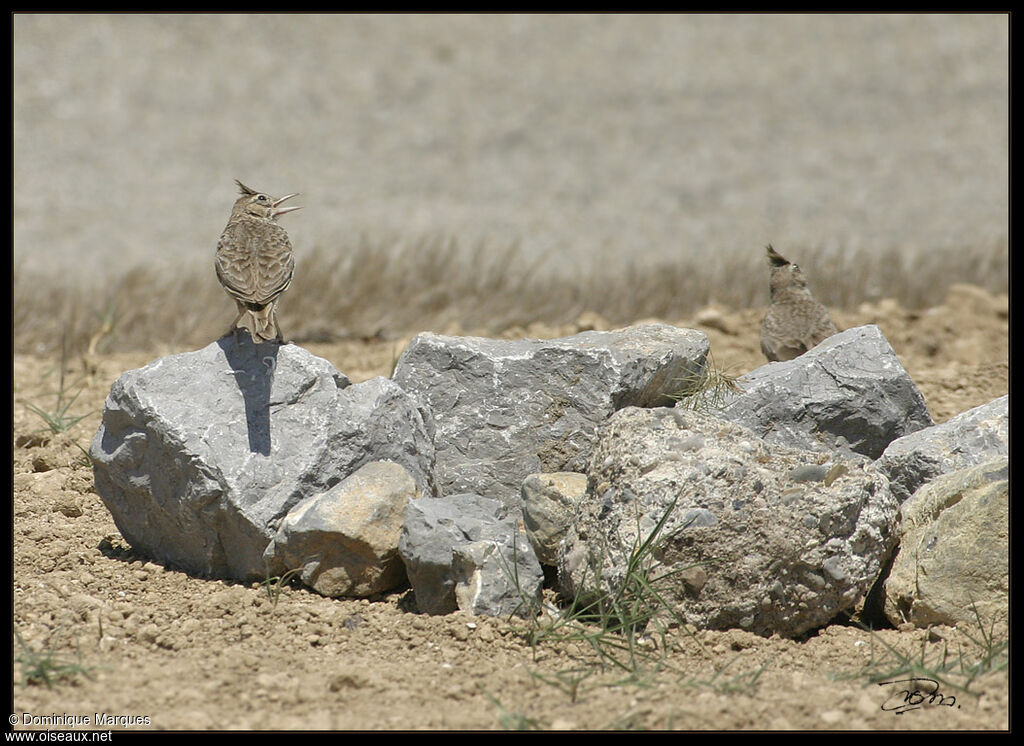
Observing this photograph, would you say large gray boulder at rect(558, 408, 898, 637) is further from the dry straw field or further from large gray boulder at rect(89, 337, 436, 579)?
large gray boulder at rect(89, 337, 436, 579)

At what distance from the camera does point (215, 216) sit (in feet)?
49.8

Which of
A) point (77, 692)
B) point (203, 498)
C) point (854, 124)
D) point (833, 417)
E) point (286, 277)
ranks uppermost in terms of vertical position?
point (854, 124)

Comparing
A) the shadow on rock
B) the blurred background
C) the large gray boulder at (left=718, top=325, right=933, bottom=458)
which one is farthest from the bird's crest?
the blurred background

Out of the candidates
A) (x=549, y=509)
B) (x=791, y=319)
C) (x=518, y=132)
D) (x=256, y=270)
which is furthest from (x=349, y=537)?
(x=518, y=132)

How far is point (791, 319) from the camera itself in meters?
5.14

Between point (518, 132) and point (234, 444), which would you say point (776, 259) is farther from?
point (518, 132)

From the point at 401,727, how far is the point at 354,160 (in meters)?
14.8

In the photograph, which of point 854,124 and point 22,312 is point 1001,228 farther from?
point 22,312

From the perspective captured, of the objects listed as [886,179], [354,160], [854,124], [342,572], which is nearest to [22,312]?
[342,572]

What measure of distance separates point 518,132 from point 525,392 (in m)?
13.9

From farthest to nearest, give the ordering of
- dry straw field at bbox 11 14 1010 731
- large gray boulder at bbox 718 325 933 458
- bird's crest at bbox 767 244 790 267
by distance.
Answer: bird's crest at bbox 767 244 790 267, large gray boulder at bbox 718 325 933 458, dry straw field at bbox 11 14 1010 731

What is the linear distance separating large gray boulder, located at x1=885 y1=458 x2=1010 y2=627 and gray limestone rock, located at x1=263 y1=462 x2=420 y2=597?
1.69m

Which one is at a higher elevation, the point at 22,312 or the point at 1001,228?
the point at 1001,228
